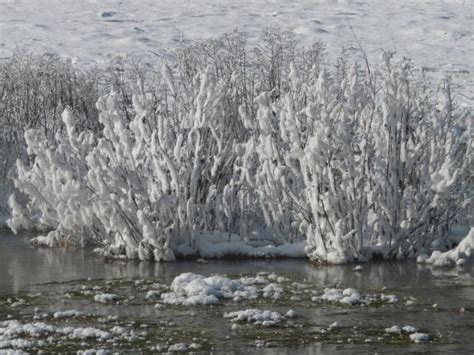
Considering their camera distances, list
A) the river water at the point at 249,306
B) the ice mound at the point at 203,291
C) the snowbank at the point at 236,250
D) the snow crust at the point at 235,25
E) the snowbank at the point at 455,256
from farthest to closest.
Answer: the snow crust at the point at 235,25, the snowbank at the point at 236,250, the snowbank at the point at 455,256, the ice mound at the point at 203,291, the river water at the point at 249,306

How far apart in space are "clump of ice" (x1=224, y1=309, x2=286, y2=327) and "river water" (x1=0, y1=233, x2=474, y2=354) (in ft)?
0.33

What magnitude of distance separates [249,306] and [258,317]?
910 millimetres

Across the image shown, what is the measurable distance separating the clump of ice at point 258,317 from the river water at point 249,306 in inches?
4.0

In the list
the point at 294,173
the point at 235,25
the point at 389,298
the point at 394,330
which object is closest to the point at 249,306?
the point at 389,298

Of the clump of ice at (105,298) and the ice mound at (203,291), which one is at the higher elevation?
the ice mound at (203,291)

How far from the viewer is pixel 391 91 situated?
14.9m

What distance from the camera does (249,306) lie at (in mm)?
10977

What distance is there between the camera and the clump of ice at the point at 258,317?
32.8 ft

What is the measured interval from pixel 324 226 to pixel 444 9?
55566 mm

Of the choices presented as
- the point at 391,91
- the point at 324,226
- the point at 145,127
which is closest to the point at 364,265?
the point at 324,226

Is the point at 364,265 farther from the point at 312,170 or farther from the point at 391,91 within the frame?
the point at 391,91

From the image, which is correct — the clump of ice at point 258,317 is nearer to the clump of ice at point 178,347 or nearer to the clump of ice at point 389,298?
the clump of ice at point 178,347

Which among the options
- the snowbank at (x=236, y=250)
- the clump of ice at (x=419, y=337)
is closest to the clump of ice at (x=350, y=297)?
the clump of ice at (x=419, y=337)

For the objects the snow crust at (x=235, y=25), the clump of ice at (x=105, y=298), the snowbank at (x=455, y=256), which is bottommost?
the snow crust at (x=235, y=25)
